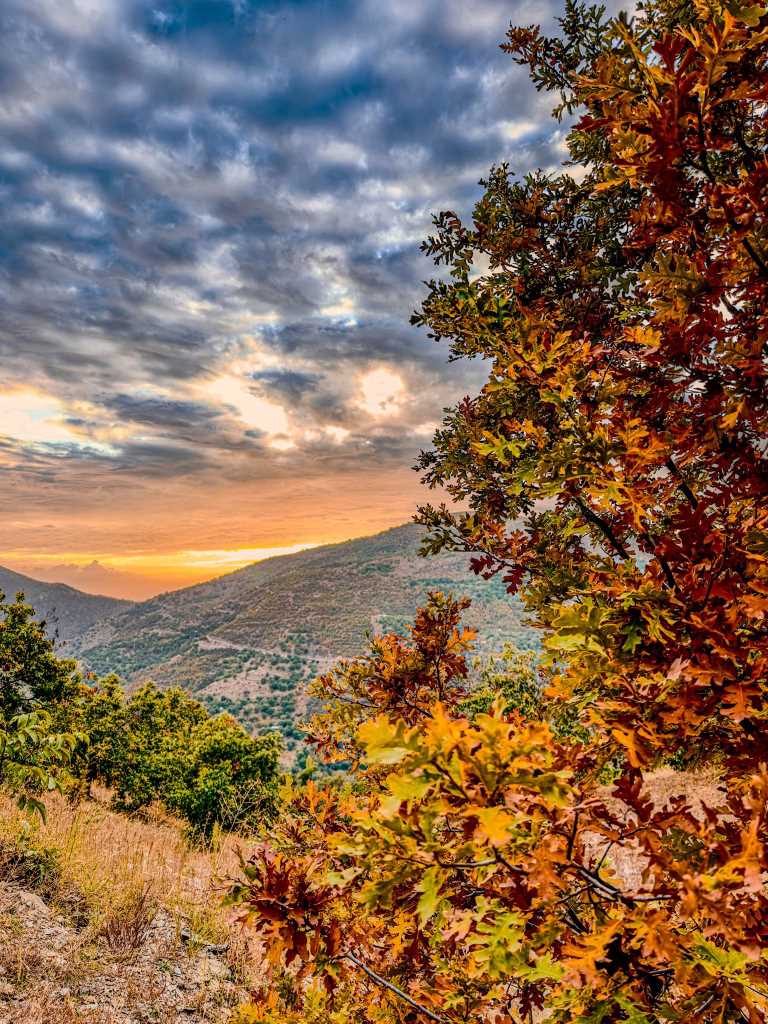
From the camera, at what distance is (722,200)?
186cm

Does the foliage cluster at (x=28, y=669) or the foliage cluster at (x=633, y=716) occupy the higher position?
the foliage cluster at (x=633, y=716)

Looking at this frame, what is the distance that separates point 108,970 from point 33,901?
1258 millimetres

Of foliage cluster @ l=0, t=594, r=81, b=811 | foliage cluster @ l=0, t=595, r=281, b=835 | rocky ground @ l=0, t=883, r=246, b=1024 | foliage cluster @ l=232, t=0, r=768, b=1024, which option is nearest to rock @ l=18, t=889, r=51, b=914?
rocky ground @ l=0, t=883, r=246, b=1024

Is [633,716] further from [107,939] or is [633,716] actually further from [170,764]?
[170,764]

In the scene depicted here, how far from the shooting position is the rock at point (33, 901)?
4.89 meters

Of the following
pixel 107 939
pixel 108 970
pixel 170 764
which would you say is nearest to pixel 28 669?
pixel 170 764

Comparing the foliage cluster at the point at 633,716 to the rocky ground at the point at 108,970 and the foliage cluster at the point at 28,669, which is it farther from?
the foliage cluster at the point at 28,669

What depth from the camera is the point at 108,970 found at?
14.5ft

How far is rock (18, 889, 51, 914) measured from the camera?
4.89 metres

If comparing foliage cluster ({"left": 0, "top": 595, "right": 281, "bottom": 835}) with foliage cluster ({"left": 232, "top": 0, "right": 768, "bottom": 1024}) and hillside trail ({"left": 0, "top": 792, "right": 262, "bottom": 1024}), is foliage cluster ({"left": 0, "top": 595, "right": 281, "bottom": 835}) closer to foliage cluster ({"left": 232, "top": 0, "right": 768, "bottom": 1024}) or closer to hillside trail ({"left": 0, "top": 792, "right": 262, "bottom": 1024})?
hillside trail ({"left": 0, "top": 792, "right": 262, "bottom": 1024})

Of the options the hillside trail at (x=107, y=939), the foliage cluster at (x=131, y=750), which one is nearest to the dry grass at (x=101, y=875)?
the hillside trail at (x=107, y=939)

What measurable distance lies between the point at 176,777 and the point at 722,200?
23.5m

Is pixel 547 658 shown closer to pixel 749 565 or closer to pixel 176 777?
pixel 749 565

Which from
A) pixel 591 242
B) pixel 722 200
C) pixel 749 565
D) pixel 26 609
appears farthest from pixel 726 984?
pixel 26 609
